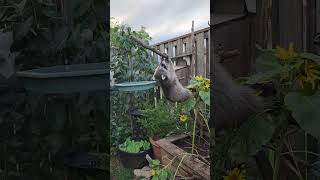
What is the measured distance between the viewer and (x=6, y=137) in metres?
1.56

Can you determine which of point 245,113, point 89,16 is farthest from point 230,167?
point 89,16

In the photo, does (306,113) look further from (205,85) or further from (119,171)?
(119,171)

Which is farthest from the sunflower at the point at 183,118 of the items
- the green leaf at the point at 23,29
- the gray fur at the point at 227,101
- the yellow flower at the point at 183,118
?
the green leaf at the point at 23,29

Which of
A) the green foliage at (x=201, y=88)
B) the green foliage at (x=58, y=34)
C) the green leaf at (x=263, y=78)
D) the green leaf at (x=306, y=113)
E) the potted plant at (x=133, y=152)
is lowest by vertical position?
the potted plant at (x=133, y=152)

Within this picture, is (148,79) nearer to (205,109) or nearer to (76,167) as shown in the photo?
(205,109)

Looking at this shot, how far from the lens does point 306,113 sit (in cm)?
109

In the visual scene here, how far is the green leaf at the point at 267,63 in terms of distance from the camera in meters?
1.25

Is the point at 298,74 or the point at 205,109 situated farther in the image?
the point at 205,109

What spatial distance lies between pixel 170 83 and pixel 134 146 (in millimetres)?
256

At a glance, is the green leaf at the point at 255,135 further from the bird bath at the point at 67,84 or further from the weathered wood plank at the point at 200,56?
the bird bath at the point at 67,84

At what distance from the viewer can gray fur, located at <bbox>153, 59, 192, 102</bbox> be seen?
1.56 metres

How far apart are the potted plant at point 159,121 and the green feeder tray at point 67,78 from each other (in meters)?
0.19

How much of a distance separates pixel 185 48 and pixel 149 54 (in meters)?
0.13

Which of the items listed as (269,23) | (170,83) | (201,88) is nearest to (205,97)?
(201,88)
